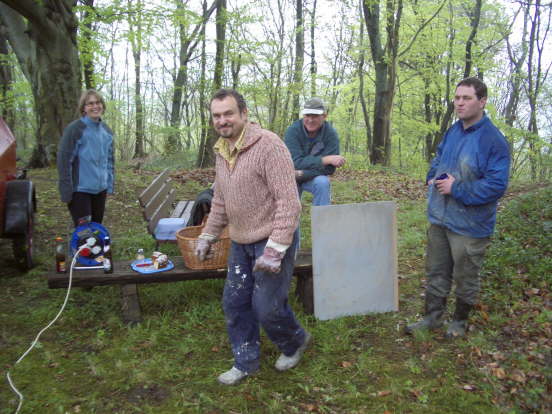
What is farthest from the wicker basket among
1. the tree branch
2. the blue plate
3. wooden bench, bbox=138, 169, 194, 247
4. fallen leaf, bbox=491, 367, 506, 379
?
the tree branch

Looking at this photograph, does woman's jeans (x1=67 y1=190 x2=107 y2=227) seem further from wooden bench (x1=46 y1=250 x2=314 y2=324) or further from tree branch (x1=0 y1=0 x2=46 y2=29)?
tree branch (x1=0 y1=0 x2=46 y2=29)

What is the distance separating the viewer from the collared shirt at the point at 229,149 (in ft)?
9.59

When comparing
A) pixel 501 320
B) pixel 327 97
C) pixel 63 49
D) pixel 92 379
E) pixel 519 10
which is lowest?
pixel 92 379

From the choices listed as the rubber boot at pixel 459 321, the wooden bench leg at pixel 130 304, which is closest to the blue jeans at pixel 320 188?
the rubber boot at pixel 459 321

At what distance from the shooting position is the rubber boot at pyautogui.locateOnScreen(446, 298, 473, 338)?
151 inches

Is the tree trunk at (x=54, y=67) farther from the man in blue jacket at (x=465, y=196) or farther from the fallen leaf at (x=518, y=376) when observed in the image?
the fallen leaf at (x=518, y=376)

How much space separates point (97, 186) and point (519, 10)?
19.6 metres

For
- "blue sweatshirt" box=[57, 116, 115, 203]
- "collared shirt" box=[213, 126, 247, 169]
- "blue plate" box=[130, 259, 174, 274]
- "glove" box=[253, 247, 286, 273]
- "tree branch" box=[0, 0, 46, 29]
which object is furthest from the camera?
"tree branch" box=[0, 0, 46, 29]

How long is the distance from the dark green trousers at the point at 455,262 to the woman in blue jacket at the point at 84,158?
3.62 metres

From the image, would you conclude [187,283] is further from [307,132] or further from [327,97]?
[327,97]

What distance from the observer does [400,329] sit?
13.4ft

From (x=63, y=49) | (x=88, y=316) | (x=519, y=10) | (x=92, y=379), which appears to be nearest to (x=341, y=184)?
(x=63, y=49)

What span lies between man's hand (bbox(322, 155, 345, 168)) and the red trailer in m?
3.57

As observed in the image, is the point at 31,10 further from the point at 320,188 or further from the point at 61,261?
the point at 320,188
